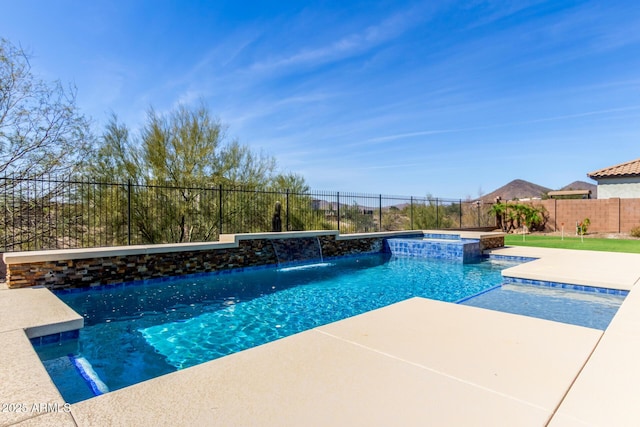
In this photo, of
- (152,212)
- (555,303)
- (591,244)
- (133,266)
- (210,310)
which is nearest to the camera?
(555,303)

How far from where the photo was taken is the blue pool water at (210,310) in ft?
10.2

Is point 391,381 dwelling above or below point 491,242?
below

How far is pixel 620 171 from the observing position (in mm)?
17672

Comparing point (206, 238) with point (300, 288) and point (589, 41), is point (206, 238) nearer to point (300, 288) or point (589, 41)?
point (300, 288)

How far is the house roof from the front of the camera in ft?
56.4

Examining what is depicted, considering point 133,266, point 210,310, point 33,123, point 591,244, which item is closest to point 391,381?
point 210,310

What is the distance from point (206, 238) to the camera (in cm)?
1010

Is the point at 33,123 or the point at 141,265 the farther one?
the point at 33,123

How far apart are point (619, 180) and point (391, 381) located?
2240 cm

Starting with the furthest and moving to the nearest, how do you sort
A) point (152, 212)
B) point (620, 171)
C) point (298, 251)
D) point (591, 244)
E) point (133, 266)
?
point (620, 171) < point (591, 244) < point (152, 212) < point (298, 251) < point (133, 266)

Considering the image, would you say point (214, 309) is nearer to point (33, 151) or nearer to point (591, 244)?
point (33, 151)

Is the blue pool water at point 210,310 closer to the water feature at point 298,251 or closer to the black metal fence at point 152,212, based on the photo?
the water feature at point 298,251

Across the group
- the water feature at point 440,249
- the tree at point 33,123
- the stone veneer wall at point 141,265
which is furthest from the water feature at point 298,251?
the tree at point 33,123

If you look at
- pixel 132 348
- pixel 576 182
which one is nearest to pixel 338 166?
pixel 132 348
